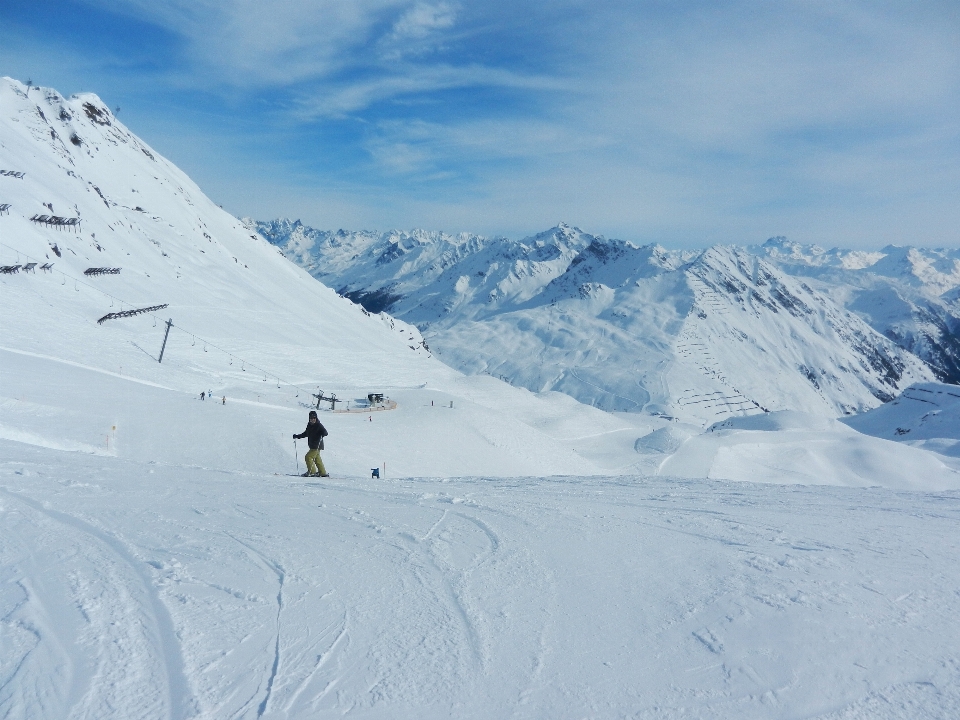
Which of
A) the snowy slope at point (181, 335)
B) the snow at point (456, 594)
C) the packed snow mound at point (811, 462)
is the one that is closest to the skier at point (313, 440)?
the snow at point (456, 594)

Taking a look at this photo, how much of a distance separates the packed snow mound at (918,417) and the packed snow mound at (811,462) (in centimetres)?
4019

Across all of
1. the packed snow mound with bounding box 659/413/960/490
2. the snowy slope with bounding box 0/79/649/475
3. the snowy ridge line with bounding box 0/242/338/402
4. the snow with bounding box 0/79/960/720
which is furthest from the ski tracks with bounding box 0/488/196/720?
the snowy ridge line with bounding box 0/242/338/402

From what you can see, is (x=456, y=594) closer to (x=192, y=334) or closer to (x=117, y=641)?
(x=117, y=641)

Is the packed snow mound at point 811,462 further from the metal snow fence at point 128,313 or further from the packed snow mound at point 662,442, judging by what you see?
the metal snow fence at point 128,313

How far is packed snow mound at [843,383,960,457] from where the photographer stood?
83625 millimetres

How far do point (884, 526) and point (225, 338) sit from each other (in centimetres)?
5351

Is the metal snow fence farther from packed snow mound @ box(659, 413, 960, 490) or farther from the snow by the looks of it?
packed snow mound @ box(659, 413, 960, 490)

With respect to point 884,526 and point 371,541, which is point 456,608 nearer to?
point 371,541

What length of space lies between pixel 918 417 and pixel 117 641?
114486mm

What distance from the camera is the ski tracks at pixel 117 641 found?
4223 millimetres

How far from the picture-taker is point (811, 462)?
139 ft

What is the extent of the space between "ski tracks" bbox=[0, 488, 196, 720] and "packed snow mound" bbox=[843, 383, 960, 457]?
92.2 m

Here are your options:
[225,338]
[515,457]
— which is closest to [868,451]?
[515,457]

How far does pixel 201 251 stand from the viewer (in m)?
84.4
